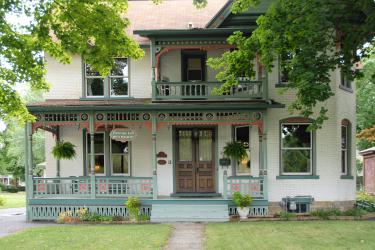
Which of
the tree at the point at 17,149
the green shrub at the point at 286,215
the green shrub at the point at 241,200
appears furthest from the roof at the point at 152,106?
the tree at the point at 17,149

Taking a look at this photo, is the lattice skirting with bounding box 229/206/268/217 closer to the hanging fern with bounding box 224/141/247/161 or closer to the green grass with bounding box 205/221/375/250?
the green grass with bounding box 205/221/375/250

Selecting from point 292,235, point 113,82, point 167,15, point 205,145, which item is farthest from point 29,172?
point 292,235

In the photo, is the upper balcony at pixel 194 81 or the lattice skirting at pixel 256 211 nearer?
the lattice skirting at pixel 256 211

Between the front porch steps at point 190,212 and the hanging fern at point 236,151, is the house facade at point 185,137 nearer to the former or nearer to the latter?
the front porch steps at point 190,212

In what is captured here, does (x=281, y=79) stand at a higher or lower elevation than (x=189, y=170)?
higher

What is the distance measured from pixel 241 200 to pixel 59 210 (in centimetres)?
684

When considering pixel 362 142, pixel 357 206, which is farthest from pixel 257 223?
pixel 362 142

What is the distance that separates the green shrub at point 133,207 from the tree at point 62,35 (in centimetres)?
577

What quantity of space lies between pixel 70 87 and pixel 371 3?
476 inches

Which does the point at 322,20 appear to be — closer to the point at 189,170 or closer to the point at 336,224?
the point at 336,224

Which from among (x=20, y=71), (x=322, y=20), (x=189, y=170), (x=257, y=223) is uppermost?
(x=322, y=20)

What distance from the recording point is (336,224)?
13.9 metres

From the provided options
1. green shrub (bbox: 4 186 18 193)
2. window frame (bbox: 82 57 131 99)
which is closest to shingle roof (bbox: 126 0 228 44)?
window frame (bbox: 82 57 131 99)

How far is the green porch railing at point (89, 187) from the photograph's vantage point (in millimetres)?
15992
